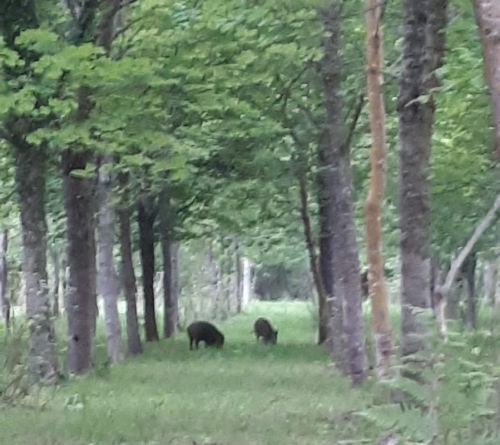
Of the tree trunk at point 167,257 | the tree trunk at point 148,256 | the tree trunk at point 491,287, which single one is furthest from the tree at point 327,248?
the tree trunk at point 148,256

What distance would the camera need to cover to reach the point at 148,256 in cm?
2848

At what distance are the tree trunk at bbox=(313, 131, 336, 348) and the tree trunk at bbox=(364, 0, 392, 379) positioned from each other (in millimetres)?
3417

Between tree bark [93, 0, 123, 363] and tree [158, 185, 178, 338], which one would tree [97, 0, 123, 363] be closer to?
tree bark [93, 0, 123, 363]

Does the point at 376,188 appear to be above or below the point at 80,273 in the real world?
above

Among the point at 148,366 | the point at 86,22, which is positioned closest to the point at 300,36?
the point at 86,22

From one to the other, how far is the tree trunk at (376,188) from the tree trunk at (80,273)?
5.45 m

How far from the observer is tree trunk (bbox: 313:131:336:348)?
65.1 feet

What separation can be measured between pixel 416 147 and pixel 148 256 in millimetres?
17487

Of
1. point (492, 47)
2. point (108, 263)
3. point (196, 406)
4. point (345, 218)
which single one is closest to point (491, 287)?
point (345, 218)

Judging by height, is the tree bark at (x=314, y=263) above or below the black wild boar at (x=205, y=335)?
above

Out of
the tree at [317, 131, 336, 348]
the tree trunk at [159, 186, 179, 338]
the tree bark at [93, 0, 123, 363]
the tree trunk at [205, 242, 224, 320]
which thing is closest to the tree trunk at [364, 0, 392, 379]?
the tree at [317, 131, 336, 348]

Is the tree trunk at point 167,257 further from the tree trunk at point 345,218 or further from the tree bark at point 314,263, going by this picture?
the tree trunk at point 345,218

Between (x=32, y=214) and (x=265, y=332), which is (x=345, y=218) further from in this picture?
(x=265, y=332)

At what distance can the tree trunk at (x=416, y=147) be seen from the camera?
11508 millimetres
